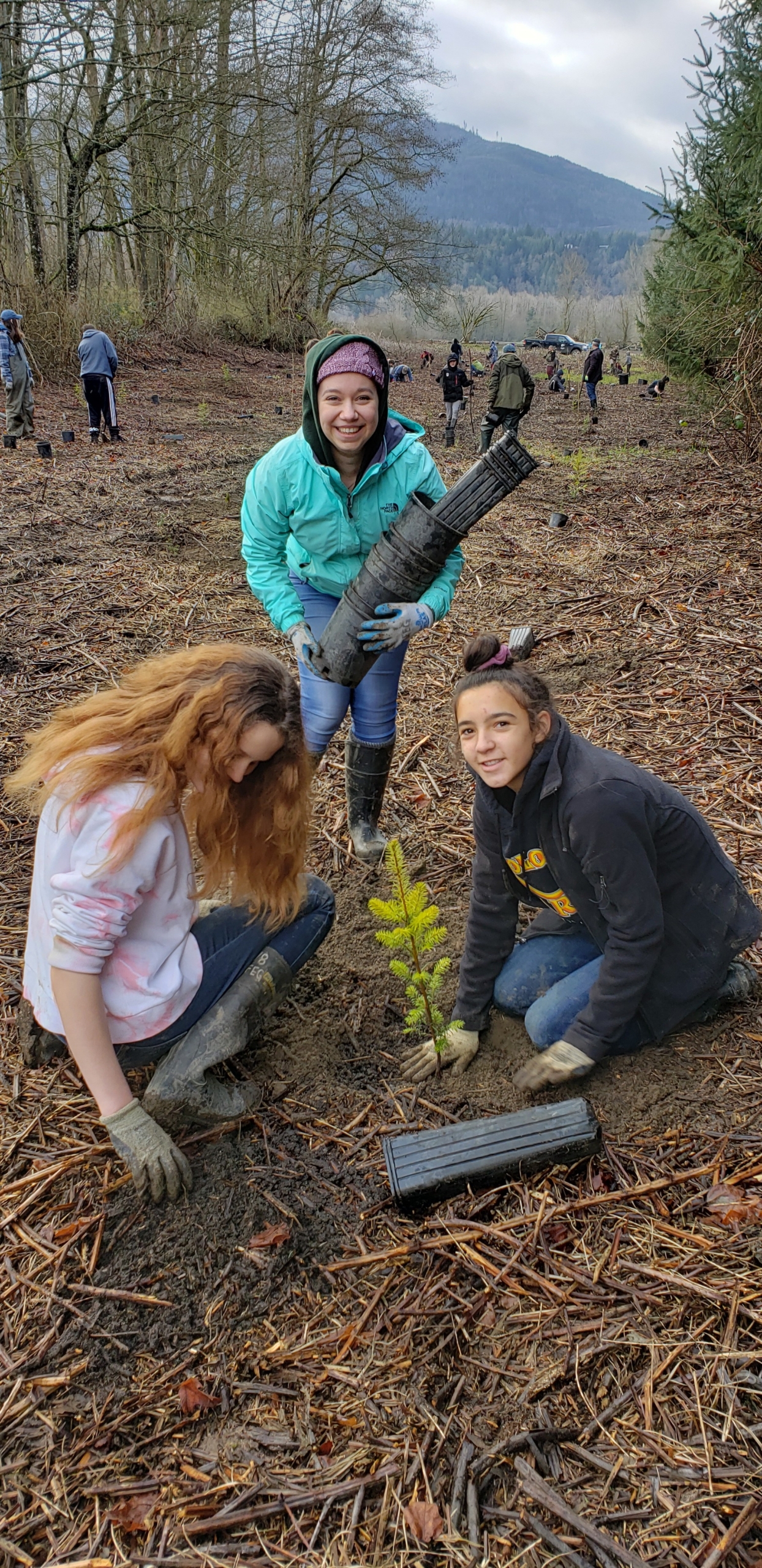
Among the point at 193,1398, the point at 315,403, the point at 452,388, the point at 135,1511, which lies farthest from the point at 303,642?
the point at 452,388

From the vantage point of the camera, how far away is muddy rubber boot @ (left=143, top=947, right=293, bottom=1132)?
6.95 feet

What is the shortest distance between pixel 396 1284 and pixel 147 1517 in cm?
61

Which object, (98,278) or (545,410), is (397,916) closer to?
(545,410)

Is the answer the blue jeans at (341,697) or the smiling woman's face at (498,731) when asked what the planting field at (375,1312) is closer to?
the blue jeans at (341,697)

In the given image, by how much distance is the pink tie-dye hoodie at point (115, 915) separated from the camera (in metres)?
1.78

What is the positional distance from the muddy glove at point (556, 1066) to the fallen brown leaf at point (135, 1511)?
1.23 meters

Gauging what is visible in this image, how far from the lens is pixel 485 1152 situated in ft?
6.64

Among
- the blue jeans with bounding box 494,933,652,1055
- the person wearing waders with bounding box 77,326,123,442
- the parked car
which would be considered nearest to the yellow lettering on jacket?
the blue jeans with bounding box 494,933,652,1055

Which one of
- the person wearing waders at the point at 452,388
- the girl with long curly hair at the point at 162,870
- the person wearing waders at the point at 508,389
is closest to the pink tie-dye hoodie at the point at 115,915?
the girl with long curly hair at the point at 162,870

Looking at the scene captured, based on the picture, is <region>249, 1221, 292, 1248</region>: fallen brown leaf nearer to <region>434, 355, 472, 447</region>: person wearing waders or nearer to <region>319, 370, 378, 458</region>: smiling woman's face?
<region>319, 370, 378, 458</region>: smiling woman's face

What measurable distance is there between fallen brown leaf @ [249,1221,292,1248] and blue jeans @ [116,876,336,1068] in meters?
0.53

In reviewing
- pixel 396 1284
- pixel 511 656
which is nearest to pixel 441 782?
pixel 511 656

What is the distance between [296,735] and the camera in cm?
211

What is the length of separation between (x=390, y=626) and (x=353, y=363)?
78 centimetres
